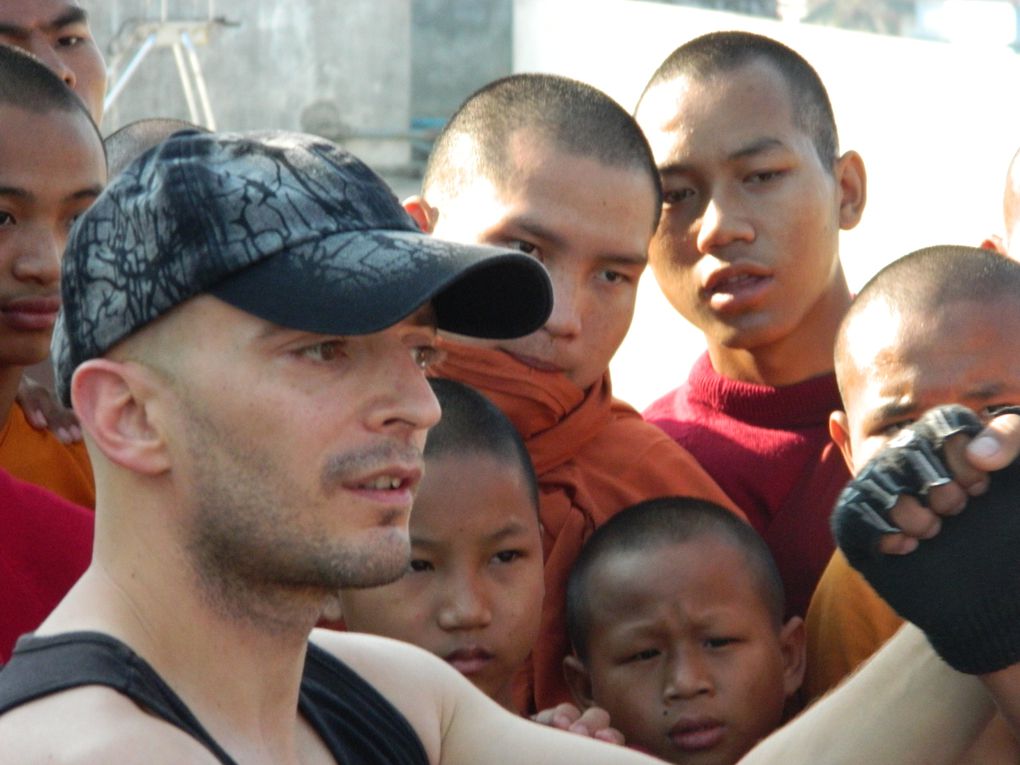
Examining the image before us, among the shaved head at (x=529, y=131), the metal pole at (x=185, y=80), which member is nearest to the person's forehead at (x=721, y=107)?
the shaved head at (x=529, y=131)

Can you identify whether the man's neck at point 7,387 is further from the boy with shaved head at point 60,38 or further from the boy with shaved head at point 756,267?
the boy with shaved head at point 756,267

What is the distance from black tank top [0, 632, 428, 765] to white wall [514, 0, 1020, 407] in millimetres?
6431

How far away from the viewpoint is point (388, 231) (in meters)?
1.74

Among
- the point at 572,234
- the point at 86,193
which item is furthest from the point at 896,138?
the point at 86,193

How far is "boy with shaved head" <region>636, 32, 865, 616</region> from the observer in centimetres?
322

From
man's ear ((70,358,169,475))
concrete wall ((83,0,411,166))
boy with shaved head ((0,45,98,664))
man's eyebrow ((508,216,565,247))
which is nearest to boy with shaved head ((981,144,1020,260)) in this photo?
man's eyebrow ((508,216,565,247))

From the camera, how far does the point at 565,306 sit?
115 inches

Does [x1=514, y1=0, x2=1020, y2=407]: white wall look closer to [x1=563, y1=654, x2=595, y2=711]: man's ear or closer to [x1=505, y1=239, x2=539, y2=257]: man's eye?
[x1=505, y1=239, x2=539, y2=257]: man's eye

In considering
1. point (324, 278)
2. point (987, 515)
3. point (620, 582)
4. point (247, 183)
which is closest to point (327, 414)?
point (324, 278)

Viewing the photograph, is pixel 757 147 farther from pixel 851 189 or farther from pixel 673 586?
pixel 673 586

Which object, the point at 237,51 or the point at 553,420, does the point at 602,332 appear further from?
the point at 237,51

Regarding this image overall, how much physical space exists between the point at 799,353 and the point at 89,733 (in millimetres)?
2187

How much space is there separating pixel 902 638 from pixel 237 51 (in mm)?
10628

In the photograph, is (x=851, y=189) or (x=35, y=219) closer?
(x=35, y=219)
